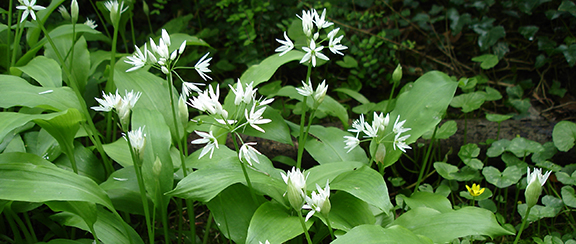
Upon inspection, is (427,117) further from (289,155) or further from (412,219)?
(289,155)

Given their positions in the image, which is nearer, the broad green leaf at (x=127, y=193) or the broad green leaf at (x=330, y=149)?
the broad green leaf at (x=127, y=193)

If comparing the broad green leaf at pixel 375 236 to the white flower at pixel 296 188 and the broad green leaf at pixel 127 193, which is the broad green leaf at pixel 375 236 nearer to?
the white flower at pixel 296 188

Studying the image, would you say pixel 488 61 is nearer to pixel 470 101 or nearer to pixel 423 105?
pixel 470 101

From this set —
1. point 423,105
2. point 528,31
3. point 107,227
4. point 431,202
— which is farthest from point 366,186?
point 528,31

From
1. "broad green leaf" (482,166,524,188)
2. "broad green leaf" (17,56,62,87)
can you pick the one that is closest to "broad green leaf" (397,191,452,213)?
"broad green leaf" (482,166,524,188)

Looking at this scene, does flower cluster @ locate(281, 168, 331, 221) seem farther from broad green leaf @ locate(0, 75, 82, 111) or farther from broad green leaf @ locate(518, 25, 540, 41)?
broad green leaf @ locate(518, 25, 540, 41)

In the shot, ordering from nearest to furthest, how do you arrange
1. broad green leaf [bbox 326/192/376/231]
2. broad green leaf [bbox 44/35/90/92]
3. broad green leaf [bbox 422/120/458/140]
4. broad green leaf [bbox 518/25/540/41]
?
broad green leaf [bbox 326/192/376/231] → broad green leaf [bbox 422/120/458/140] → broad green leaf [bbox 44/35/90/92] → broad green leaf [bbox 518/25/540/41]

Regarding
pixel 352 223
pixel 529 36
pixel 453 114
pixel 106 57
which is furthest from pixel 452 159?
pixel 106 57

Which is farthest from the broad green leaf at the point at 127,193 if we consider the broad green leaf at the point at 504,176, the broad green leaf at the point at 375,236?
the broad green leaf at the point at 504,176

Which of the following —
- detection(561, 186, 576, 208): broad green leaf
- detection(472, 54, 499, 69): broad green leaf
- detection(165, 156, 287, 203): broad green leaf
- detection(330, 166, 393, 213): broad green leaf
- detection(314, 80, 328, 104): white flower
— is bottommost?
detection(561, 186, 576, 208): broad green leaf
